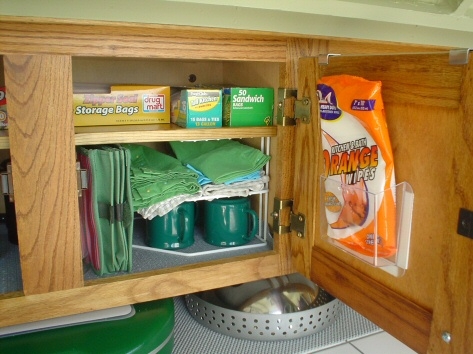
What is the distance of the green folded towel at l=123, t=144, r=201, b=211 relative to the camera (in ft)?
3.20

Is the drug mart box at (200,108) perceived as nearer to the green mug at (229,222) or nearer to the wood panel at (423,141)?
the green mug at (229,222)

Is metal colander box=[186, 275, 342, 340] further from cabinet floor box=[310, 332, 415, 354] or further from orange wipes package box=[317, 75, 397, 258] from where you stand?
orange wipes package box=[317, 75, 397, 258]

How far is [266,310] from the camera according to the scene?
1029 mm

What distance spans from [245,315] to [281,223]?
0.78ft

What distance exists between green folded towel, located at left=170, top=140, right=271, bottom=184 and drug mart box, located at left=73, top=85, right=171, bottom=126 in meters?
0.14

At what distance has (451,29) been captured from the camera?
107cm

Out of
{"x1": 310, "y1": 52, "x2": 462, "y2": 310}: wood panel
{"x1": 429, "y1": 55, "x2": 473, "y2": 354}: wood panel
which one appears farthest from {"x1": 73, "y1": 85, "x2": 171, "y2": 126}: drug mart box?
{"x1": 429, "y1": 55, "x2": 473, "y2": 354}: wood panel

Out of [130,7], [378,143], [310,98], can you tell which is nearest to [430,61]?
[378,143]

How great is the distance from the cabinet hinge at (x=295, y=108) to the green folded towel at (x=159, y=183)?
247 mm

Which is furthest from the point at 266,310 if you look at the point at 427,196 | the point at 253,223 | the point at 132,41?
the point at 132,41

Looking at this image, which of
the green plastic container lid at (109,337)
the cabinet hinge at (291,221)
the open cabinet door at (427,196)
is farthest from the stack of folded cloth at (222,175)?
the open cabinet door at (427,196)

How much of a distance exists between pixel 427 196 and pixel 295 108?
0.35 m

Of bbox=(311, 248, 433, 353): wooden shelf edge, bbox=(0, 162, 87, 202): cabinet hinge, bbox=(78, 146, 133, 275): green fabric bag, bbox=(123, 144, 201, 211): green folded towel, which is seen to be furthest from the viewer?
bbox=(123, 144, 201, 211): green folded towel

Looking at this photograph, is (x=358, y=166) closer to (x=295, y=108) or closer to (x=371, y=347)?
(x=295, y=108)
